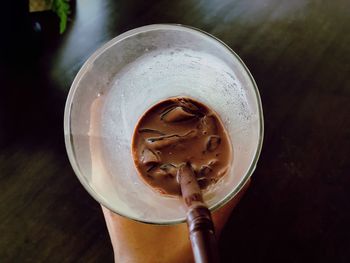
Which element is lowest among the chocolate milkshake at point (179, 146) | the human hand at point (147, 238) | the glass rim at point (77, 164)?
the human hand at point (147, 238)

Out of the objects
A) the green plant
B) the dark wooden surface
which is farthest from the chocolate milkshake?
the green plant

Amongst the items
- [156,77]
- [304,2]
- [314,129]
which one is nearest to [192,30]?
[156,77]

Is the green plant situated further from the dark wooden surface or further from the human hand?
the human hand

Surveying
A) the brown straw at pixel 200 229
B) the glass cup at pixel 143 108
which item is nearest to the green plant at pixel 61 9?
the glass cup at pixel 143 108

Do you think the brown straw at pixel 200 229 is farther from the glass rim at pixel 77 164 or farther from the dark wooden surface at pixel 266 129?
the dark wooden surface at pixel 266 129

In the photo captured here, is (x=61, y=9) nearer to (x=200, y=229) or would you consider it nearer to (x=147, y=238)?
(x=147, y=238)

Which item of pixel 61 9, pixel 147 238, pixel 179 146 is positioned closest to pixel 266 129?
pixel 179 146

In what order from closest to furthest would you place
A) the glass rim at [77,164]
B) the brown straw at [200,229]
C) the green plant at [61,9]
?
the brown straw at [200,229], the glass rim at [77,164], the green plant at [61,9]

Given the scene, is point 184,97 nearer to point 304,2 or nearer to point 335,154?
point 335,154
